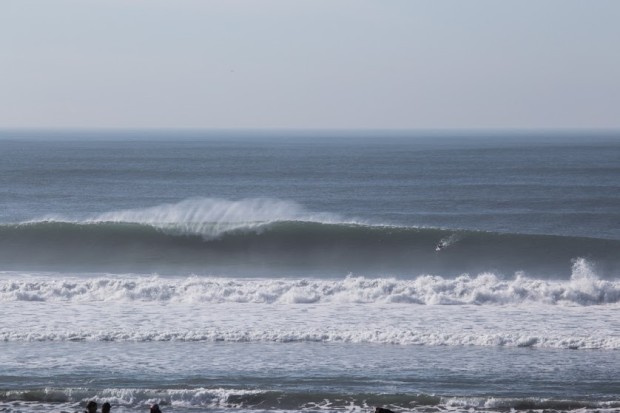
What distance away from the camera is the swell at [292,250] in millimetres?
28922

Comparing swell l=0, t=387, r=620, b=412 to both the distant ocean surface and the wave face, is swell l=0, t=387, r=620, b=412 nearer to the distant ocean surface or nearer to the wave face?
the distant ocean surface

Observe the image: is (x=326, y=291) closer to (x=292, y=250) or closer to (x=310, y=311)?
(x=310, y=311)

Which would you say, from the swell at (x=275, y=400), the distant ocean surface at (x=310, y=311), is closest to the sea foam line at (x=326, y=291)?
the distant ocean surface at (x=310, y=311)

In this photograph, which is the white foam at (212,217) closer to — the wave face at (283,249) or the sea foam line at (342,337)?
the wave face at (283,249)

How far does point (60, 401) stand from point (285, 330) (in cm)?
519

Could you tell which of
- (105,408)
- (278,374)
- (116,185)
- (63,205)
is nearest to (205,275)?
(278,374)

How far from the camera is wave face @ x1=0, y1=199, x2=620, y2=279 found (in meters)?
29.0

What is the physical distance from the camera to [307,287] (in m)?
23.4

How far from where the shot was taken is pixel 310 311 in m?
21.4

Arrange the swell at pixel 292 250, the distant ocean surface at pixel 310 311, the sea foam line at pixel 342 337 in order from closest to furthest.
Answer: the distant ocean surface at pixel 310 311 → the sea foam line at pixel 342 337 → the swell at pixel 292 250

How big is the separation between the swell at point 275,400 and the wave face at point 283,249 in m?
12.6

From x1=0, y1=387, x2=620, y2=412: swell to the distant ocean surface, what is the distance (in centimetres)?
3

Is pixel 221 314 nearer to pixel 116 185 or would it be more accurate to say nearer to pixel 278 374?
pixel 278 374

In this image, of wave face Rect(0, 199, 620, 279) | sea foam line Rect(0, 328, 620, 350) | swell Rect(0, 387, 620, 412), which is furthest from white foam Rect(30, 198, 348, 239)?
swell Rect(0, 387, 620, 412)
